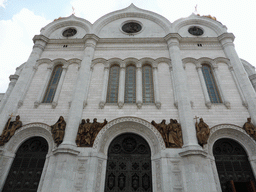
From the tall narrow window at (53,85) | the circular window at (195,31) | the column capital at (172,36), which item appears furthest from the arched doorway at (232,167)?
the tall narrow window at (53,85)

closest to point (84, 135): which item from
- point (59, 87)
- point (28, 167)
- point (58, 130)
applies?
point (58, 130)

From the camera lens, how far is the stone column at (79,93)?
974 centimetres

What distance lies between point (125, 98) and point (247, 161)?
8452 millimetres

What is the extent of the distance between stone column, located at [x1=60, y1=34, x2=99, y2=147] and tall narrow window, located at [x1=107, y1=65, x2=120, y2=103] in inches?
66.4

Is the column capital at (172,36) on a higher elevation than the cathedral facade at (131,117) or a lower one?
higher

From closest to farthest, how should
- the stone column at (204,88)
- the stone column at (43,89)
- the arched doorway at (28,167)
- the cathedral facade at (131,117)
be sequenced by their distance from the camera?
the cathedral facade at (131,117) < the arched doorway at (28,167) < the stone column at (204,88) < the stone column at (43,89)

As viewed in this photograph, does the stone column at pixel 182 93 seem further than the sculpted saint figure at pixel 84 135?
No

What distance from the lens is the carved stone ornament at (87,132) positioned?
32.0ft

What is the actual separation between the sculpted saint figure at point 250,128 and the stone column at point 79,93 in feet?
33.8

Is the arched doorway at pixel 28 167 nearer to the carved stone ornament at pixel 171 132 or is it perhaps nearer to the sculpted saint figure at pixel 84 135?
the sculpted saint figure at pixel 84 135

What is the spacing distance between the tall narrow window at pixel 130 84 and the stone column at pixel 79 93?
2982mm

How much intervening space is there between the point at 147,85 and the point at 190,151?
5.67 meters

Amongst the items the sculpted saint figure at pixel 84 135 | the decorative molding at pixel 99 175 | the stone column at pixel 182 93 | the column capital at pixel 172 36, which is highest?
the column capital at pixel 172 36

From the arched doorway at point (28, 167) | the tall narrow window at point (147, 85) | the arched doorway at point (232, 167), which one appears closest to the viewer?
the arched doorway at point (232, 167)
